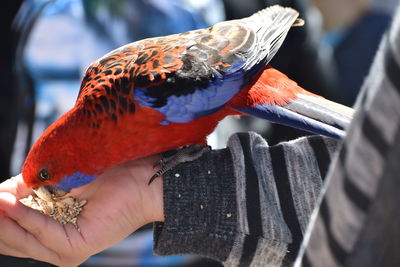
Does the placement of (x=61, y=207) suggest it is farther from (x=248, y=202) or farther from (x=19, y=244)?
(x=248, y=202)

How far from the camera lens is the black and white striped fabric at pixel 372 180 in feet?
1.56

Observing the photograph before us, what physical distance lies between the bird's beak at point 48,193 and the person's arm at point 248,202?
0.35 meters

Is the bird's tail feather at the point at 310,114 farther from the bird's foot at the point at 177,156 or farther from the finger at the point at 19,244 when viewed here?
the finger at the point at 19,244

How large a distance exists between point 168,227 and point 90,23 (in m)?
1.31

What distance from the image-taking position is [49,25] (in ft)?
7.59

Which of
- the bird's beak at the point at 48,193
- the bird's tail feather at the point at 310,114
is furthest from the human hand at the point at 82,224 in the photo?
the bird's tail feather at the point at 310,114

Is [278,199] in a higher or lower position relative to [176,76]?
lower

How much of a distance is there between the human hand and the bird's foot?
0.04 metres

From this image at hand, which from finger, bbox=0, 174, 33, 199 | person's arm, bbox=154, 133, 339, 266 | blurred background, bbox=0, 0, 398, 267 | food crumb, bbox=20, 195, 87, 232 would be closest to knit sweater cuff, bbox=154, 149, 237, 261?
person's arm, bbox=154, 133, 339, 266

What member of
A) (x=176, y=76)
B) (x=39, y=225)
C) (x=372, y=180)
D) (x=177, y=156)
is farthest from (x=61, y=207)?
(x=372, y=180)

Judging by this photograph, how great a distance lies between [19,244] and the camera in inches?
51.8

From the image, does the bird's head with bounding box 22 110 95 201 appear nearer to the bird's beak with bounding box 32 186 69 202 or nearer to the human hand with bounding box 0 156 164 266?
the bird's beak with bounding box 32 186 69 202

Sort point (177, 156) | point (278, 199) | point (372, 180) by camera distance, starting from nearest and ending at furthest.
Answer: point (372, 180) → point (278, 199) → point (177, 156)

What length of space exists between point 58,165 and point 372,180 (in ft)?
3.81
